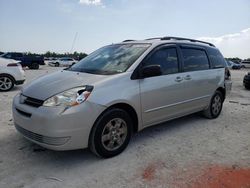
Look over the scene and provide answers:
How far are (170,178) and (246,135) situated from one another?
2386 mm

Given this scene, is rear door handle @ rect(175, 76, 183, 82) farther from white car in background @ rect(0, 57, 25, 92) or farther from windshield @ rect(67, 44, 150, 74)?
white car in background @ rect(0, 57, 25, 92)

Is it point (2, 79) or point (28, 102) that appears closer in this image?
point (28, 102)

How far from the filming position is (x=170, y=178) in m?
2.80

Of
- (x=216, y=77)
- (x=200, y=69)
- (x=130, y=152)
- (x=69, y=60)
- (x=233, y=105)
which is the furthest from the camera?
(x=69, y=60)

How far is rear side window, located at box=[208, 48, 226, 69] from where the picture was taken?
530 centimetres

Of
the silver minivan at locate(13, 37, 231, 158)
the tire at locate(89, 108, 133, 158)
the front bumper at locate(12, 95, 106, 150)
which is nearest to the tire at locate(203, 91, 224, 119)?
the silver minivan at locate(13, 37, 231, 158)

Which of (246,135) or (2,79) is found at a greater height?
(2,79)

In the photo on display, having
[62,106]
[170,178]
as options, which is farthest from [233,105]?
[62,106]

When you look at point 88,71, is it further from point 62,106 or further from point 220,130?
point 220,130

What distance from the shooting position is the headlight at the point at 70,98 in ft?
9.46

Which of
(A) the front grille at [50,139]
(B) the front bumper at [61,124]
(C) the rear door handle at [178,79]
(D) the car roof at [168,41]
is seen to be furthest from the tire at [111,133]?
(D) the car roof at [168,41]

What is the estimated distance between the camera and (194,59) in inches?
187

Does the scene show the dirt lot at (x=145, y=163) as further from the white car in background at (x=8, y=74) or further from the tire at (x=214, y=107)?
the white car in background at (x=8, y=74)

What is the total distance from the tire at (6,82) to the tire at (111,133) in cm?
663
